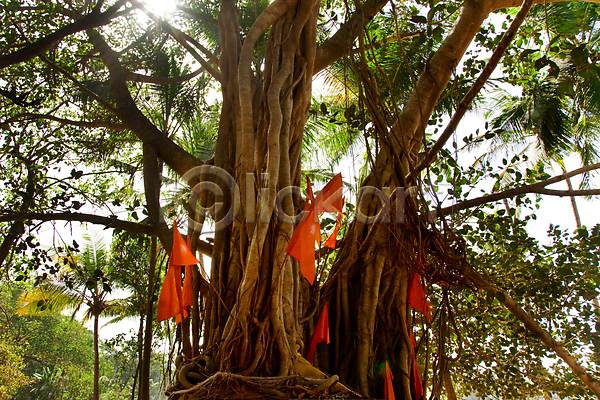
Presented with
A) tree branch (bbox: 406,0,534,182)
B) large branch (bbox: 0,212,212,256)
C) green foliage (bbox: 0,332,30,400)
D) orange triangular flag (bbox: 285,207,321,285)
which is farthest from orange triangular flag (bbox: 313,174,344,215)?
green foliage (bbox: 0,332,30,400)

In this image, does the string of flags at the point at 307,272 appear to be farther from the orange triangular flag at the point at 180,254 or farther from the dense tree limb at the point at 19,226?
the dense tree limb at the point at 19,226

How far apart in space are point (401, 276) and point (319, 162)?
488cm

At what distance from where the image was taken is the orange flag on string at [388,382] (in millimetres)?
1800

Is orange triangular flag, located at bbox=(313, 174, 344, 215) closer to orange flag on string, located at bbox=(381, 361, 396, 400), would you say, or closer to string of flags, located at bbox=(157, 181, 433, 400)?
string of flags, located at bbox=(157, 181, 433, 400)

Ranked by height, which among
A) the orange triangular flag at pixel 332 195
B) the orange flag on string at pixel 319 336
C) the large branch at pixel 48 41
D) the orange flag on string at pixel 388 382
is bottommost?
the orange flag on string at pixel 388 382

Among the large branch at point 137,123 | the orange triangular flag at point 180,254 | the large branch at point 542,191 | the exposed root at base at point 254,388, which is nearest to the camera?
the exposed root at base at point 254,388

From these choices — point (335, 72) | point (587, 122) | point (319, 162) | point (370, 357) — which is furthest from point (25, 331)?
point (587, 122)

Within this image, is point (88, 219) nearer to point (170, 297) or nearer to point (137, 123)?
point (137, 123)

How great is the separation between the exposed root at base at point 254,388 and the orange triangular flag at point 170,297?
0.38m

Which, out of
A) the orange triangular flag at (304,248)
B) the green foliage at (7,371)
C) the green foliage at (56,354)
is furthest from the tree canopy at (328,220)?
the green foliage at (56,354)

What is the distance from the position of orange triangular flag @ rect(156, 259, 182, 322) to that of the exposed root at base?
377 mm

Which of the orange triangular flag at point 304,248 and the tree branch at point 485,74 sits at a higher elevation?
the tree branch at point 485,74

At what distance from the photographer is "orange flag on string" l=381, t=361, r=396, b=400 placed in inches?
70.9

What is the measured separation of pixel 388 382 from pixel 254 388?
33.1 inches
